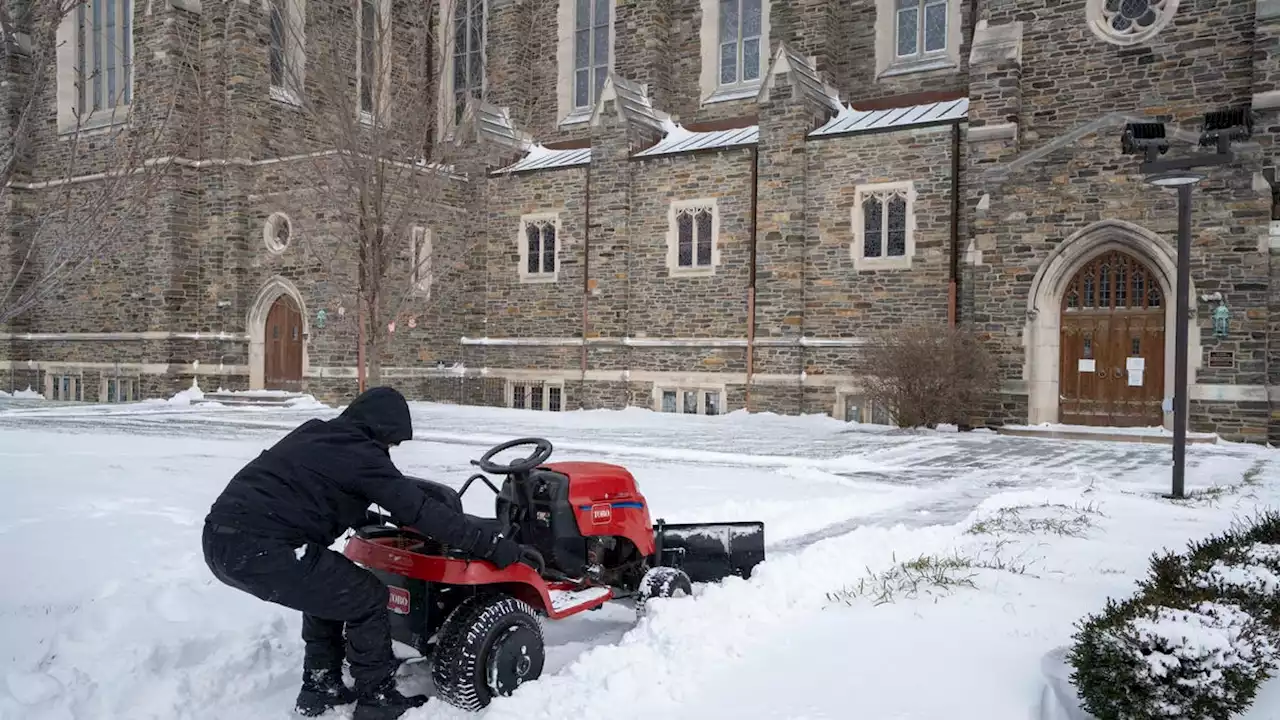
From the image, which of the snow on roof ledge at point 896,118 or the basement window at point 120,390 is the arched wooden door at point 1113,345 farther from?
the basement window at point 120,390

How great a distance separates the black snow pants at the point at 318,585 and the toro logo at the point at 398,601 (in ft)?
0.39

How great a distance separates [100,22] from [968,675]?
3017 cm

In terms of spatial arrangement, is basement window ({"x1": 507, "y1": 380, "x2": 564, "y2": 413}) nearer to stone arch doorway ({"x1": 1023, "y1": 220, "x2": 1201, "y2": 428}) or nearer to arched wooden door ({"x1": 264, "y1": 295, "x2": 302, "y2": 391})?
arched wooden door ({"x1": 264, "y1": 295, "x2": 302, "y2": 391})

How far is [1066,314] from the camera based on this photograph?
16.7 m

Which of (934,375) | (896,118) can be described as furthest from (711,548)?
(896,118)

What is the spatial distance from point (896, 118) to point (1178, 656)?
17.7 meters

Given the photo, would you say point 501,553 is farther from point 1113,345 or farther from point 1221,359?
point 1113,345

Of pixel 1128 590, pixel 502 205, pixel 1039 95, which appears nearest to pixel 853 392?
pixel 1039 95

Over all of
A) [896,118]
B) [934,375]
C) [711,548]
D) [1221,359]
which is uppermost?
[896,118]

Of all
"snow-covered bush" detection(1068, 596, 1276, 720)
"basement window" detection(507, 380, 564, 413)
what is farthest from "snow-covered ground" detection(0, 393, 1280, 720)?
"basement window" detection(507, 380, 564, 413)

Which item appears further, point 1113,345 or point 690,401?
point 690,401

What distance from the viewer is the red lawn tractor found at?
3.82 meters

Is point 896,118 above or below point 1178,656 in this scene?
above

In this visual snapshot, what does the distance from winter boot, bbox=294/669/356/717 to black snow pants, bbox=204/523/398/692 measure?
171mm
